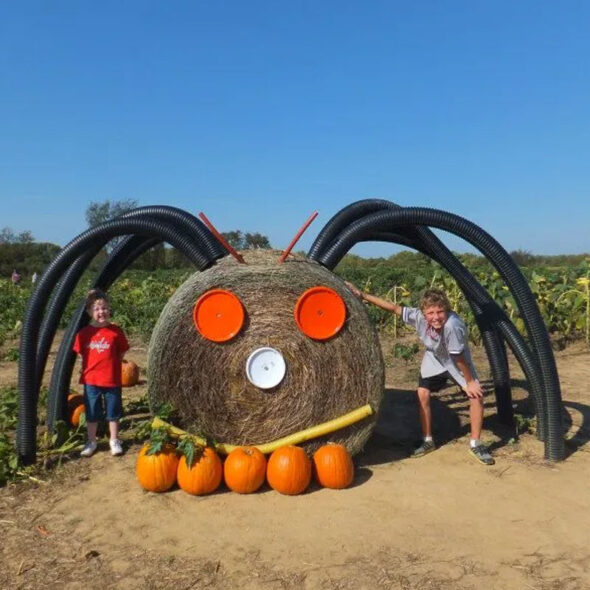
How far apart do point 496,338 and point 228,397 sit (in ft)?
9.34

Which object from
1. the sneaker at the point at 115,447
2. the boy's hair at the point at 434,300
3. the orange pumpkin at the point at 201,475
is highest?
the boy's hair at the point at 434,300

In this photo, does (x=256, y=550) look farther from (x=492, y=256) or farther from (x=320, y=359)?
(x=492, y=256)

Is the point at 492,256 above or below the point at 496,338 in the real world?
above

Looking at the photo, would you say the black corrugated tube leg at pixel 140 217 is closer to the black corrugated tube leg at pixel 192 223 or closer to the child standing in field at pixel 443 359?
the black corrugated tube leg at pixel 192 223

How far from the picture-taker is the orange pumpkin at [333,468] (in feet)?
14.2

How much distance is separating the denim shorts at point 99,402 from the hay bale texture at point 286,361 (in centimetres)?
65

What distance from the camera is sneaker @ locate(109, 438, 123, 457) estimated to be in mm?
5047

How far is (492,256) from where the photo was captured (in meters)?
4.91

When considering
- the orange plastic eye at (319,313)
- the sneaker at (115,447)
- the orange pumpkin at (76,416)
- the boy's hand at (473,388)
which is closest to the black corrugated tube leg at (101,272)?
the orange pumpkin at (76,416)

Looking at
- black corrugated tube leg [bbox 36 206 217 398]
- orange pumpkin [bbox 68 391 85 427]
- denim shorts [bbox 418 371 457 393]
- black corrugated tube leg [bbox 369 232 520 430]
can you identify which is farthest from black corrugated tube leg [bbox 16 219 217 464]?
denim shorts [bbox 418 371 457 393]

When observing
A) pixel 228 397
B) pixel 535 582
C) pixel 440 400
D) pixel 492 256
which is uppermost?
pixel 492 256

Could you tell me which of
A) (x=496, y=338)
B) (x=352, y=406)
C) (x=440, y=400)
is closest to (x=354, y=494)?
(x=352, y=406)

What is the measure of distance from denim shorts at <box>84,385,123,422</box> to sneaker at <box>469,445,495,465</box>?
9.84ft

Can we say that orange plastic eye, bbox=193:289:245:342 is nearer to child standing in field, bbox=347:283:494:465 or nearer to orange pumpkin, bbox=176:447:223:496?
orange pumpkin, bbox=176:447:223:496
